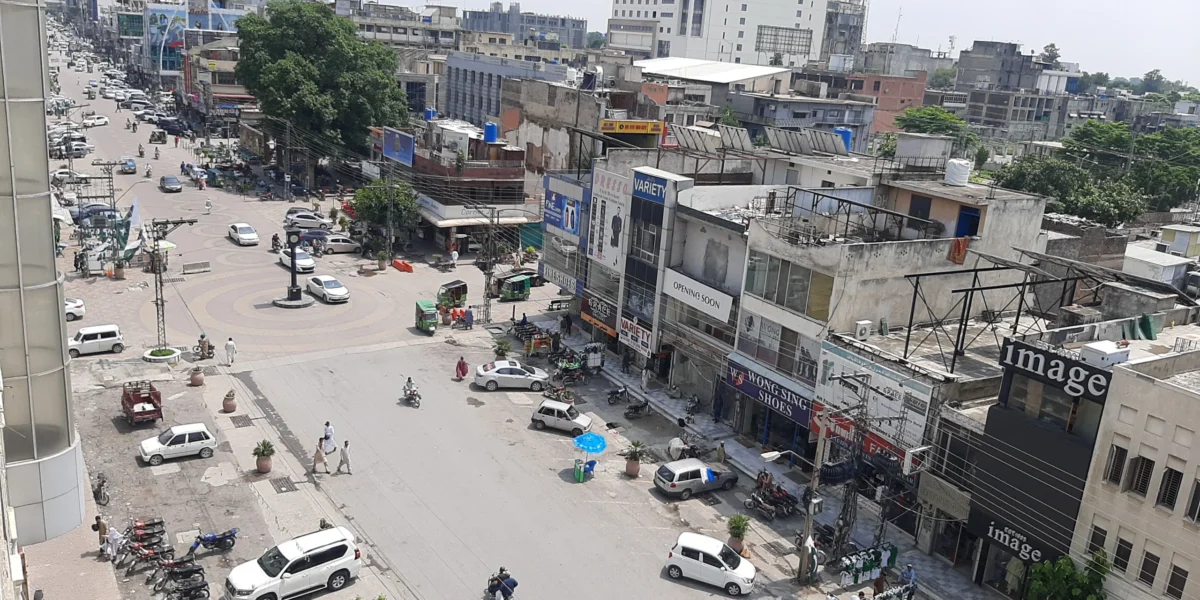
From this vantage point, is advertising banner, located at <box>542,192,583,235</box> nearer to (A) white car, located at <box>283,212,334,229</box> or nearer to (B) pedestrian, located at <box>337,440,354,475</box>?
(B) pedestrian, located at <box>337,440,354,475</box>

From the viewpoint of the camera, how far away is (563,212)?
48.7m

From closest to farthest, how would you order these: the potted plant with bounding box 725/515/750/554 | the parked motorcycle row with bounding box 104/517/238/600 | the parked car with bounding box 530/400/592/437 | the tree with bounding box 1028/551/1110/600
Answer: the tree with bounding box 1028/551/1110/600, the parked motorcycle row with bounding box 104/517/238/600, the potted plant with bounding box 725/515/750/554, the parked car with bounding box 530/400/592/437

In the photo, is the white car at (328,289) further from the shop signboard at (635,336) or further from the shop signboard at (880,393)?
the shop signboard at (880,393)

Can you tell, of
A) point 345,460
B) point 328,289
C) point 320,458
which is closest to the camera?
point 320,458

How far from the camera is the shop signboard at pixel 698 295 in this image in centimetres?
3697

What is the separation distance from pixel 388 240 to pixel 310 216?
796cm

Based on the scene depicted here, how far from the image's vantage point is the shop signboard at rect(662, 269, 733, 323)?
121 feet

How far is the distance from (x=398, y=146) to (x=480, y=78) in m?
39.8

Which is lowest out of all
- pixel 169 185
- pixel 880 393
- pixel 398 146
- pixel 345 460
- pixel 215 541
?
pixel 215 541

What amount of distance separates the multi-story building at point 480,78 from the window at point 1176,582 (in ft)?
256

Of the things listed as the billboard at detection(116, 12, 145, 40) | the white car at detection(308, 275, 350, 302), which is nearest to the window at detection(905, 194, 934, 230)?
the white car at detection(308, 275, 350, 302)

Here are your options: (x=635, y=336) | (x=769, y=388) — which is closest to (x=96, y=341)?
(x=635, y=336)

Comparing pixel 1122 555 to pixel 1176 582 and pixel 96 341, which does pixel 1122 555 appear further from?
pixel 96 341

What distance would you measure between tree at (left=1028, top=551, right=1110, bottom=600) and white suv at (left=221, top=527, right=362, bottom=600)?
18932 mm
